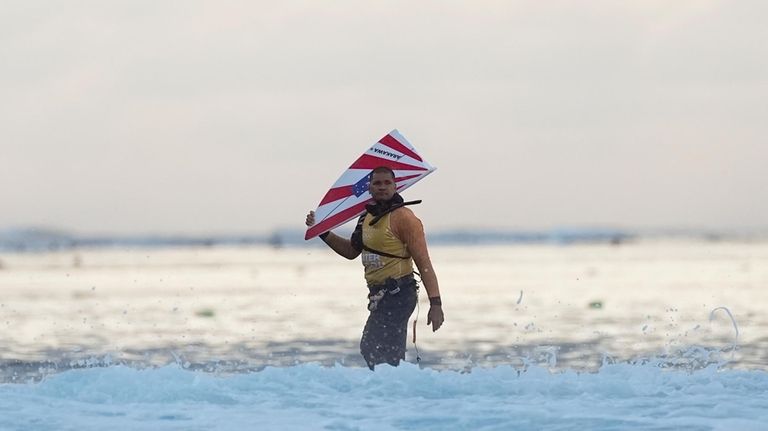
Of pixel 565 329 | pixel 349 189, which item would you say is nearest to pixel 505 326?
pixel 565 329

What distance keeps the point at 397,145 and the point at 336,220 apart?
2.82 feet

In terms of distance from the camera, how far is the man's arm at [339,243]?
34.3 ft

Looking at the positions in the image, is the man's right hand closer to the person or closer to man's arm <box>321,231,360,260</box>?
man's arm <box>321,231,360,260</box>

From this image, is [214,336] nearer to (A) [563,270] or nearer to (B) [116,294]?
(B) [116,294]

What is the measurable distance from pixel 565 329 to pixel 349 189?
802 centimetres

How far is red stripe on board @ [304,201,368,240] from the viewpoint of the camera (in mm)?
10750

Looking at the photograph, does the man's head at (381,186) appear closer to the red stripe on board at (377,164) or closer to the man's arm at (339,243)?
the red stripe on board at (377,164)

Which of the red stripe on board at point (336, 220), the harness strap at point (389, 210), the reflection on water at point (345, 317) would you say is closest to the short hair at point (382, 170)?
the harness strap at point (389, 210)

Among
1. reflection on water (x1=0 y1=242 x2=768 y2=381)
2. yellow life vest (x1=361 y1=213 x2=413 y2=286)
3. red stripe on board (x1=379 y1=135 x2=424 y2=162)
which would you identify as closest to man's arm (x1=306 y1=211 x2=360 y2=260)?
yellow life vest (x1=361 y1=213 x2=413 y2=286)

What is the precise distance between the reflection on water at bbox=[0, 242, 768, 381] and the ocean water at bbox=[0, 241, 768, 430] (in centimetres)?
5

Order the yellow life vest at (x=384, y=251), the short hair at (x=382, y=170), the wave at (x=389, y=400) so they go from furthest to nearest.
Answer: the short hair at (x=382, y=170) < the yellow life vest at (x=384, y=251) < the wave at (x=389, y=400)

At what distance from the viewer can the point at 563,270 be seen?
34.6 meters

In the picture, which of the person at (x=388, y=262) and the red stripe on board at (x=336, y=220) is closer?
the person at (x=388, y=262)

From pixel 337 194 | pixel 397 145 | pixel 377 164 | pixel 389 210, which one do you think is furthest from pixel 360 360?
pixel 389 210
